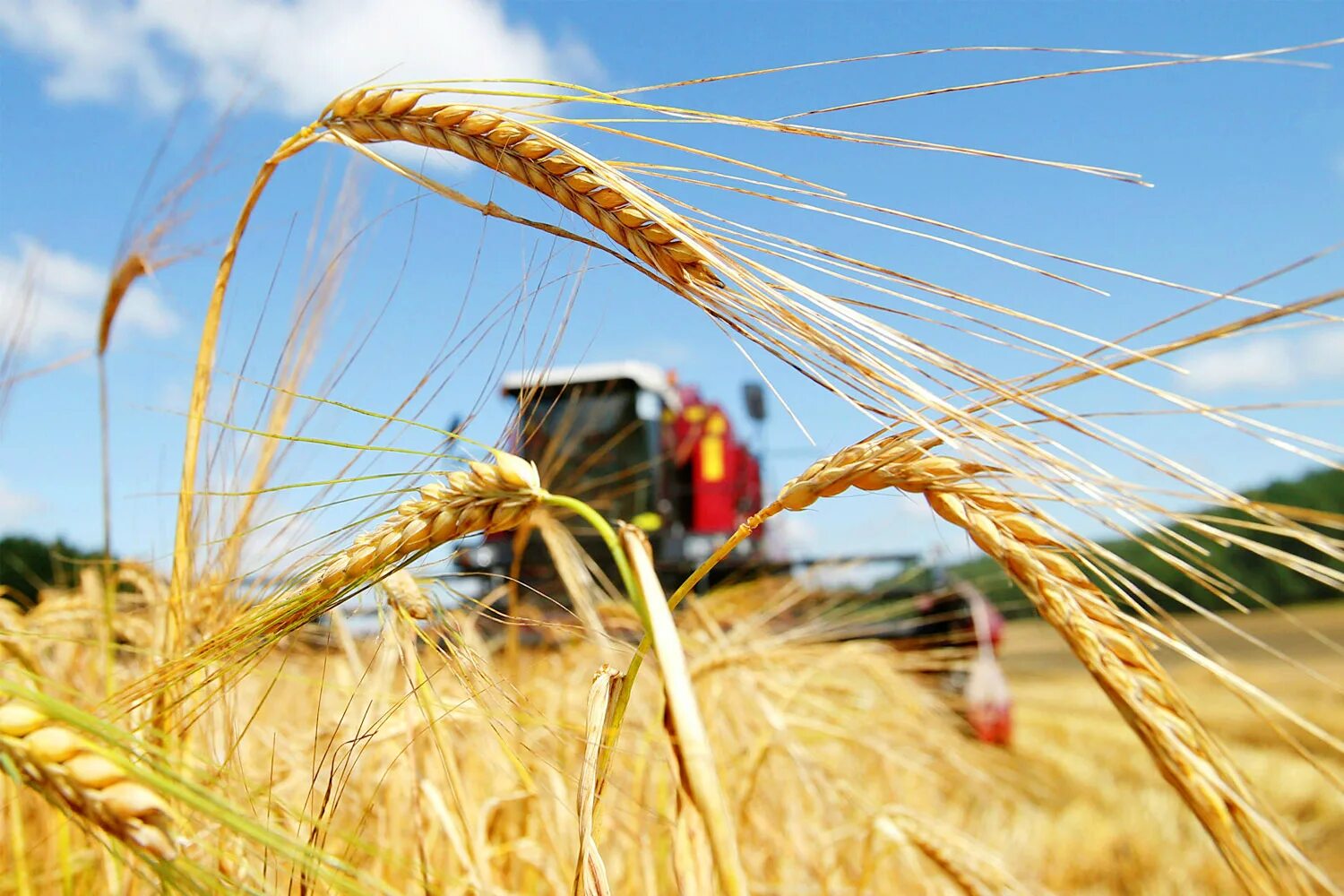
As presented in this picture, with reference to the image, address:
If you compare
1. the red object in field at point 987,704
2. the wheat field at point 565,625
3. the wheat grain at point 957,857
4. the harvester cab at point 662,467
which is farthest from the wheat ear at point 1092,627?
the harvester cab at point 662,467

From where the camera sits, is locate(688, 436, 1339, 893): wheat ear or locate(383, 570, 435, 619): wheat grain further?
locate(383, 570, 435, 619): wheat grain

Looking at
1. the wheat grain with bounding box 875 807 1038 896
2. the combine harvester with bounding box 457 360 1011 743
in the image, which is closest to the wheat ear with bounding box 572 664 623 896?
the wheat grain with bounding box 875 807 1038 896

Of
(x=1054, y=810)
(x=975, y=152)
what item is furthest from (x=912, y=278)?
(x=1054, y=810)

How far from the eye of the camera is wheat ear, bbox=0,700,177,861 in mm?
411

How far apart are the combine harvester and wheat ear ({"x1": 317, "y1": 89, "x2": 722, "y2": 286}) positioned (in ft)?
13.9

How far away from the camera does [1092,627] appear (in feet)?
1.75

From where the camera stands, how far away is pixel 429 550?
586mm

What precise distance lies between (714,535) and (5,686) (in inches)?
272

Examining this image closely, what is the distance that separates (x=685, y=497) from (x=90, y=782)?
7244mm

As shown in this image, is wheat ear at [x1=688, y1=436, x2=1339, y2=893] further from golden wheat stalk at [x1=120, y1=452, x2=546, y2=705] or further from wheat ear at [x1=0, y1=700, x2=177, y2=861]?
wheat ear at [x1=0, y1=700, x2=177, y2=861]

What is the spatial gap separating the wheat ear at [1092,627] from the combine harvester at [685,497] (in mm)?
4386

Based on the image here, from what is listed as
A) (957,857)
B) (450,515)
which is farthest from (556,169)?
(957,857)

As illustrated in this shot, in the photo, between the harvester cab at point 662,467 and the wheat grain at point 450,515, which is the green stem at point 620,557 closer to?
the wheat grain at point 450,515

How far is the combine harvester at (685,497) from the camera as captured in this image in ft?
17.0
